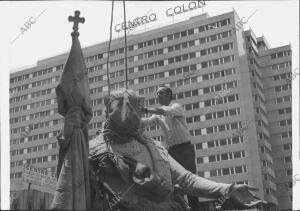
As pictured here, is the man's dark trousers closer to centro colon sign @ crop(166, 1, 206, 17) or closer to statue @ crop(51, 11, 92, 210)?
statue @ crop(51, 11, 92, 210)

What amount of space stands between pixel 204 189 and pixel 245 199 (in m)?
0.49

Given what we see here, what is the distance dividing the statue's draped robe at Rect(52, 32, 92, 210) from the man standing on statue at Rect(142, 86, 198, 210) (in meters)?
1.43

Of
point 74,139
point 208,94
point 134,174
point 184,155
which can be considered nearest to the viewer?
point 74,139

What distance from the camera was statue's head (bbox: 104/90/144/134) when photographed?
5.73 meters

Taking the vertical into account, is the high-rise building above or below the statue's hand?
above

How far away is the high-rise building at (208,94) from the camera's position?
6569cm

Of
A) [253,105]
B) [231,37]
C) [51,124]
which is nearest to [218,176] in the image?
[253,105]

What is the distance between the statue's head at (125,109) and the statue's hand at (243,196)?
1.44 m

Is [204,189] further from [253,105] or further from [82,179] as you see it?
[253,105]

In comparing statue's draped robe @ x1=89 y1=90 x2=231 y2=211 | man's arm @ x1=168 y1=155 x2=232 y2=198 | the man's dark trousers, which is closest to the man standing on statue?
the man's dark trousers

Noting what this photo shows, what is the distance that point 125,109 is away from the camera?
5.74 m

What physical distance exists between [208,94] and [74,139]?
64.9 meters

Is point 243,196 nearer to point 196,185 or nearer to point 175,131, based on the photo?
point 196,185

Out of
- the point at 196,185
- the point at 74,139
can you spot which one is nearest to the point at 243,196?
the point at 196,185
